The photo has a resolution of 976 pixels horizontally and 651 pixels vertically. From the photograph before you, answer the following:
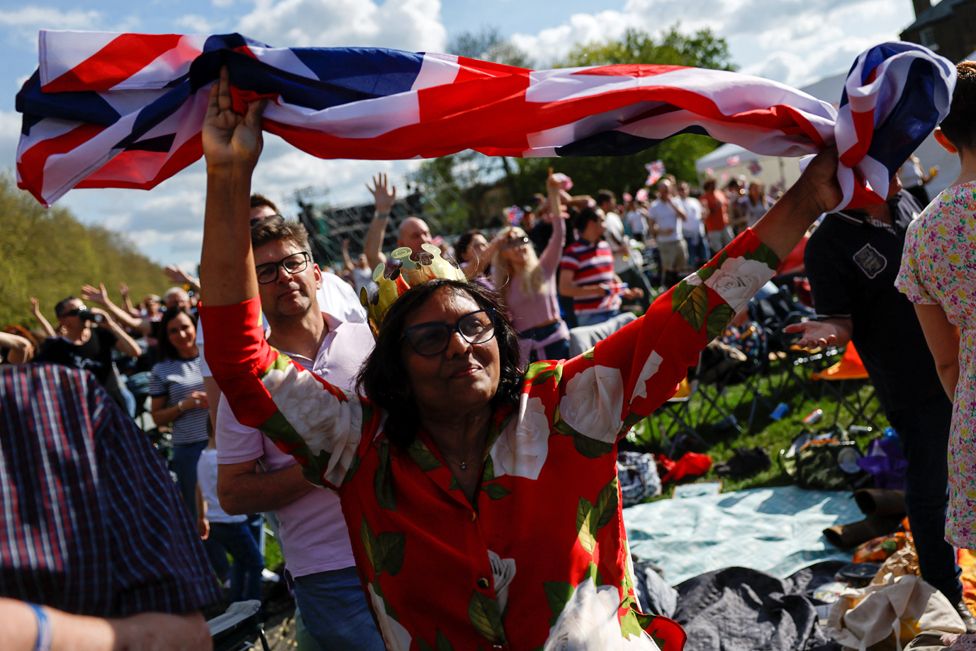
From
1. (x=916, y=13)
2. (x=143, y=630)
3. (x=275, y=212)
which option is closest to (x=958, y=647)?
(x=143, y=630)

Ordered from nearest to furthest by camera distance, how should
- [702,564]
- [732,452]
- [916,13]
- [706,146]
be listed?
[702,564] < [732,452] < [916,13] < [706,146]

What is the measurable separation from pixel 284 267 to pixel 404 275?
0.60 meters

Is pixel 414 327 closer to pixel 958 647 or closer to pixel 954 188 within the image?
pixel 954 188

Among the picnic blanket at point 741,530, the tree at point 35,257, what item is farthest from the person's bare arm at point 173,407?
the tree at point 35,257

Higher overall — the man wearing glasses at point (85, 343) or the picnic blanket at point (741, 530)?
the man wearing glasses at point (85, 343)

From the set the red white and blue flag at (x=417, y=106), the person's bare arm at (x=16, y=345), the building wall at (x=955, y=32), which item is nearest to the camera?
the red white and blue flag at (x=417, y=106)

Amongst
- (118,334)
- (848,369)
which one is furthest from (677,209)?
(118,334)

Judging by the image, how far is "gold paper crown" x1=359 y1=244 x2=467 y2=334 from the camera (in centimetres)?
224

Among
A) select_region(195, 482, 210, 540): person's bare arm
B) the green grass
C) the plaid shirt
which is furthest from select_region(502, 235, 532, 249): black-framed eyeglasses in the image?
the plaid shirt

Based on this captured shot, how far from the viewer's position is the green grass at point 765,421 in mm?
6461

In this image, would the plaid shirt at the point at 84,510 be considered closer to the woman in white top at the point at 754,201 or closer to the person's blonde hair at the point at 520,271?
the person's blonde hair at the point at 520,271

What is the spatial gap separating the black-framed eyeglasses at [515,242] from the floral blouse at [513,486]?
4451 millimetres

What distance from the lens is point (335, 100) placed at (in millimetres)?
2236

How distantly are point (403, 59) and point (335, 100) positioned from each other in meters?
0.23
